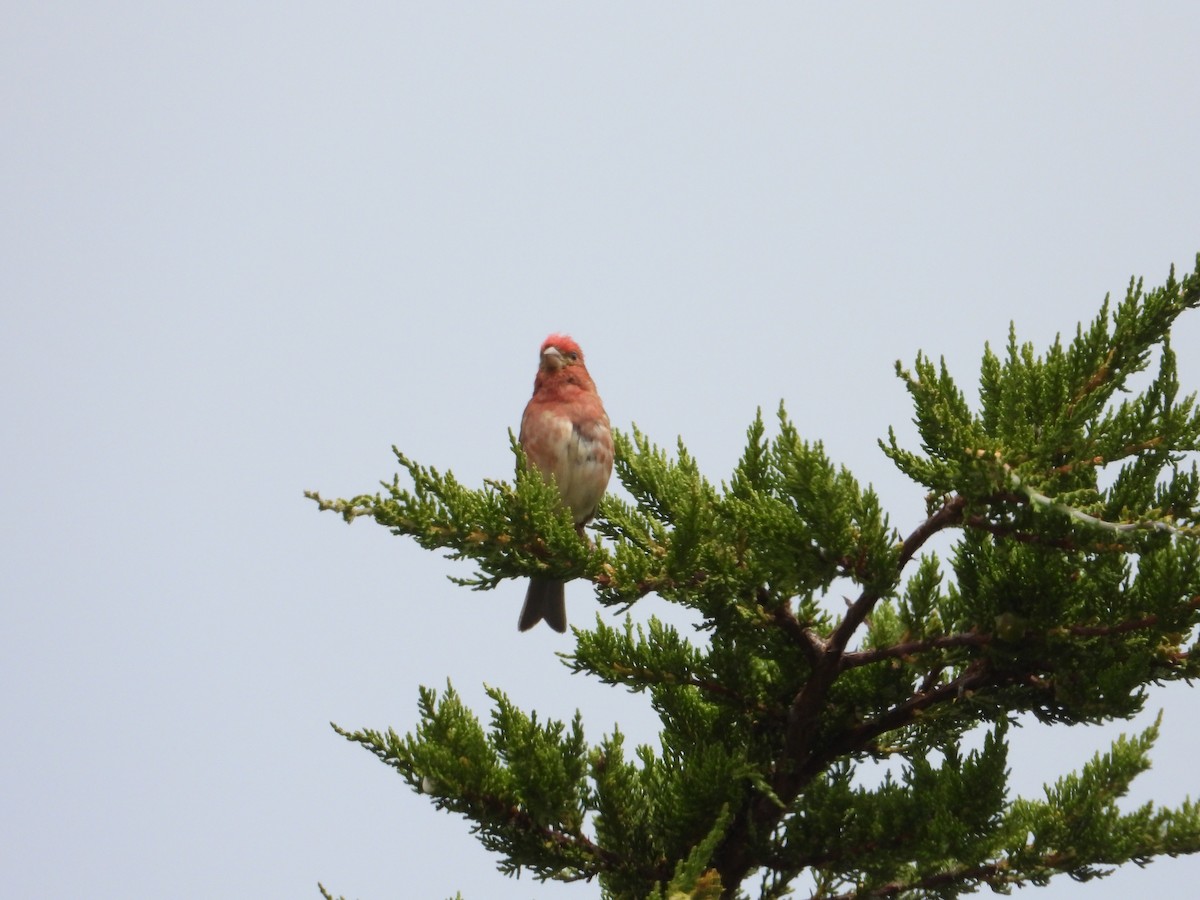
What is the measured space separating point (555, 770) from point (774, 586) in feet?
2.82

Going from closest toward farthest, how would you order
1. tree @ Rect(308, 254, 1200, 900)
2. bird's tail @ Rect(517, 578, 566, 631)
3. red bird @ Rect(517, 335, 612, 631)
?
tree @ Rect(308, 254, 1200, 900)
red bird @ Rect(517, 335, 612, 631)
bird's tail @ Rect(517, 578, 566, 631)

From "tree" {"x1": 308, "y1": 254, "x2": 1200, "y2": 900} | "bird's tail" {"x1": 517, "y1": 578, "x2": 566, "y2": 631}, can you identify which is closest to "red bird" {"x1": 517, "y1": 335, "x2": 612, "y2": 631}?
"bird's tail" {"x1": 517, "y1": 578, "x2": 566, "y2": 631}

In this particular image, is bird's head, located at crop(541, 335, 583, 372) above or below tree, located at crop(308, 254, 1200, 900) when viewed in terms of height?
above

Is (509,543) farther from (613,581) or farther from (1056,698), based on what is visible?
(1056,698)

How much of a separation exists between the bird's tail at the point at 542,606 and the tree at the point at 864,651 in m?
1.71

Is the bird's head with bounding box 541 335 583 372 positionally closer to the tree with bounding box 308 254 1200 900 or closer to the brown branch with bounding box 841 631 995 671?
the tree with bounding box 308 254 1200 900

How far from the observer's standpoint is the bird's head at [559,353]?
19.3ft

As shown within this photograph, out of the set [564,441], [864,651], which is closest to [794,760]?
[864,651]

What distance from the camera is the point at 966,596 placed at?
351 centimetres

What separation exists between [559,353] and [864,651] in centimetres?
271

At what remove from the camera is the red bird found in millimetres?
5574

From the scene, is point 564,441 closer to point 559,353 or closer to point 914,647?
point 559,353

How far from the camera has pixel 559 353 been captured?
19.4 ft

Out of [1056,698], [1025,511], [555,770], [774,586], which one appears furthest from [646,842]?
[1025,511]
